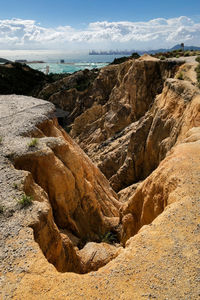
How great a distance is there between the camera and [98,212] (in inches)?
458

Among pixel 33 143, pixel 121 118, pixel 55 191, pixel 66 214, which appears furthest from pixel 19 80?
pixel 66 214

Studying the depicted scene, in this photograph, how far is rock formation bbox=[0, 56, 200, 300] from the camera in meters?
4.69

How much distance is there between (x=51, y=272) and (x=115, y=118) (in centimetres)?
2599

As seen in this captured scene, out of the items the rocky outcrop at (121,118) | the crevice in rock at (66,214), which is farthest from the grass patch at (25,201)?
the rocky outcrop at (121,118)

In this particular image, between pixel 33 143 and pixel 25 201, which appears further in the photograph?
pixel 33 143

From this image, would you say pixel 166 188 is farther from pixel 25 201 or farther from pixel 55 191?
pixel 25 201

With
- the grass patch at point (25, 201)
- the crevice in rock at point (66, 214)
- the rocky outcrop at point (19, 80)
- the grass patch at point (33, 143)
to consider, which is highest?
the rocky outcrop at point (19, 80)

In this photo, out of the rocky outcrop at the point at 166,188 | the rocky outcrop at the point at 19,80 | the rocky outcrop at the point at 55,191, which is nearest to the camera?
the rocky outcrop at the point at 55,191

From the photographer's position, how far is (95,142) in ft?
107

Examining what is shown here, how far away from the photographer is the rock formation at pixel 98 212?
4.69 m

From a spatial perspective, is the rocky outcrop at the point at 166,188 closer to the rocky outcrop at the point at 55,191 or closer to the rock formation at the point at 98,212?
the rock formation at the point at 98,212

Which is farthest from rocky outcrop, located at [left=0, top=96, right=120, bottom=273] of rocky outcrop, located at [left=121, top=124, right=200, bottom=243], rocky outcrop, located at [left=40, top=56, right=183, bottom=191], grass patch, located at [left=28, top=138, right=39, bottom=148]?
rocky outcrop, located at [left=40, top=56, right=183, bottom=191]

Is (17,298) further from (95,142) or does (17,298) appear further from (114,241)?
(95,142)

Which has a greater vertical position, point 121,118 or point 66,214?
point 121,118
